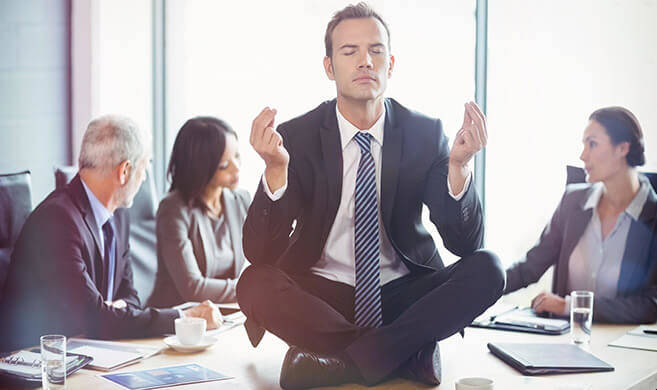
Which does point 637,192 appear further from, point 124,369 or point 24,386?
point 24,386

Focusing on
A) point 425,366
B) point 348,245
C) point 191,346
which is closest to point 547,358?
point 425,366

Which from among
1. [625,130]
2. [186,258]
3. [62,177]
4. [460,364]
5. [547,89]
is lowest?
[460,364]

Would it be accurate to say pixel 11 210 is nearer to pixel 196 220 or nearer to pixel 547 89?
pixel 196 220

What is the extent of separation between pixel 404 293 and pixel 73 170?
1.61 meters

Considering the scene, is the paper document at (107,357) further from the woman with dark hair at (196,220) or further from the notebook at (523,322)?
the notebook at (523,322)

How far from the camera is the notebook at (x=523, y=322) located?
8.34ft

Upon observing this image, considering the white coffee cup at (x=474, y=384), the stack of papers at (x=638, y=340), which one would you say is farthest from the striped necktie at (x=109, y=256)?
the stack of papers at (x=638, y=340)

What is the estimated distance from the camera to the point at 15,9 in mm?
3684

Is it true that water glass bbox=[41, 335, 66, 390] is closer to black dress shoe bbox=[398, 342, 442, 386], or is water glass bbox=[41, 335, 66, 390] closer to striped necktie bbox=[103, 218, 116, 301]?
striped necktie bbox=[103, 218, 116, 301]

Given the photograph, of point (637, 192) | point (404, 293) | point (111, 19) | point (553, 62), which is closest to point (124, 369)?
point (404, 293)

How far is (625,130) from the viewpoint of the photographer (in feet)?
9.73

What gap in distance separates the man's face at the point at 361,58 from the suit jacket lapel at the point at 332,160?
0.11 metres

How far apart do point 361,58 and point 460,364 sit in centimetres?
98

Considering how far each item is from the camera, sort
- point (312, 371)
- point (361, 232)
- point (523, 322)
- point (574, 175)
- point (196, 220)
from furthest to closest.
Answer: point (196, 220) → point (574, 175) → point (523, 322) → point (361, 232) → point (312, 371)
